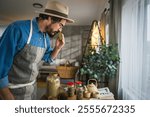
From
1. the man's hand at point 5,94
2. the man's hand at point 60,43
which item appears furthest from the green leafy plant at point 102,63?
the man's hand at point 5,94

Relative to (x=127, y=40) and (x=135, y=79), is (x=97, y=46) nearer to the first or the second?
(x=127, y=40)

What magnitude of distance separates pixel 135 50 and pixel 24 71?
612mm

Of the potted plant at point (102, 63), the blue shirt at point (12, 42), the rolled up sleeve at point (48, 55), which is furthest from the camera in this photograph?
the potted plant at point (102, 63)

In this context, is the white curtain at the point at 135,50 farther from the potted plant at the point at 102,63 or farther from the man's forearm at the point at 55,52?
the man's forearm at the point at 55,52

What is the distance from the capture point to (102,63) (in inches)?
41.5

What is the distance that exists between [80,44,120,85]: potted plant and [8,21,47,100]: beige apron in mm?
467

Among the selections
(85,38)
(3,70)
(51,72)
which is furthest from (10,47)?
(85,38)

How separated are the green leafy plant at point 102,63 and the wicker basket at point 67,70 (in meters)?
0.10

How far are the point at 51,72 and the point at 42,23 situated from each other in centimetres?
27

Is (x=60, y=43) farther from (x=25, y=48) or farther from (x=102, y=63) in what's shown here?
(x=102, y=63)

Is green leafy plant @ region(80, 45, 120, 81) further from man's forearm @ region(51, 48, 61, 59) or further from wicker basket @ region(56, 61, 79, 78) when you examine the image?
man's forearm @ region(51, 48, 61, 59)

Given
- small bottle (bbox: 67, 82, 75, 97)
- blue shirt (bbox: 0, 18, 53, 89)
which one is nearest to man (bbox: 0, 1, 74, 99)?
blue shirt (bbox: 0, 18, 53, 89)

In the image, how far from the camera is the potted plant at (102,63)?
1047 mm

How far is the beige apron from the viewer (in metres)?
0.55
